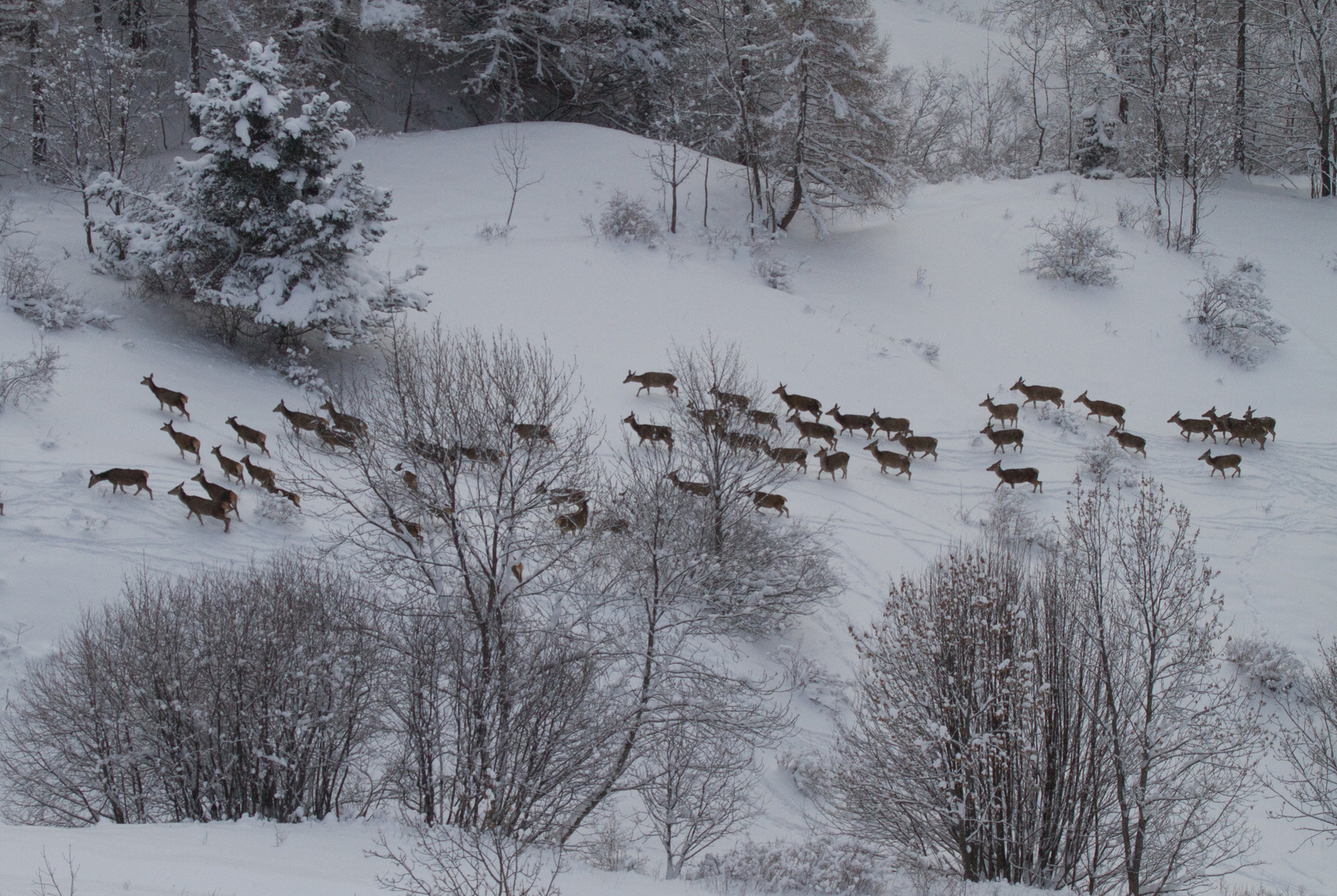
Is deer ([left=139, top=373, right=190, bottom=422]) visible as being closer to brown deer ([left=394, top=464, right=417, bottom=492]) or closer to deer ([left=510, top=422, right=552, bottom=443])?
brown deer ([left=394, top=464, right=417, bottom=492])

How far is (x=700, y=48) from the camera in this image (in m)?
31.8

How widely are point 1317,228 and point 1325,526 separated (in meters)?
16.8

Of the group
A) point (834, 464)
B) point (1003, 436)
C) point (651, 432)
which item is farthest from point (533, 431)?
point (1003, 436)

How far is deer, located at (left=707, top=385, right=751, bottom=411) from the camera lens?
16.5 meters

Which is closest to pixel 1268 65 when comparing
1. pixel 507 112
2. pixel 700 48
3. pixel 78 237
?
pixel 700 48

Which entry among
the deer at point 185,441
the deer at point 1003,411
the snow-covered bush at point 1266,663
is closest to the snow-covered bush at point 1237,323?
the deer at point 1003,411

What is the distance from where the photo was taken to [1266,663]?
50.1ft

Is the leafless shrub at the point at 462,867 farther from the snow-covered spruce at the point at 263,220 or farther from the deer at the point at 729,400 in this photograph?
the snow-covered spruce at the point at 263,220

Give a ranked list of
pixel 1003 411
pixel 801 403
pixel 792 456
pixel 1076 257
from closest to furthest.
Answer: pixel 792 456, pixel 801 403, pixel 1003 411, pixel 1076 257

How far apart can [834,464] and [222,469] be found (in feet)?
40.2

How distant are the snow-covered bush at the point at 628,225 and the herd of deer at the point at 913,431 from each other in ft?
27.2

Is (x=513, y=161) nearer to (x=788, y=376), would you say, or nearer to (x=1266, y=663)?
(x=788, y=376)

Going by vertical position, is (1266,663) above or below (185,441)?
below

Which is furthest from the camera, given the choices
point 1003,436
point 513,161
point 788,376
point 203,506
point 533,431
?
point 513,161
